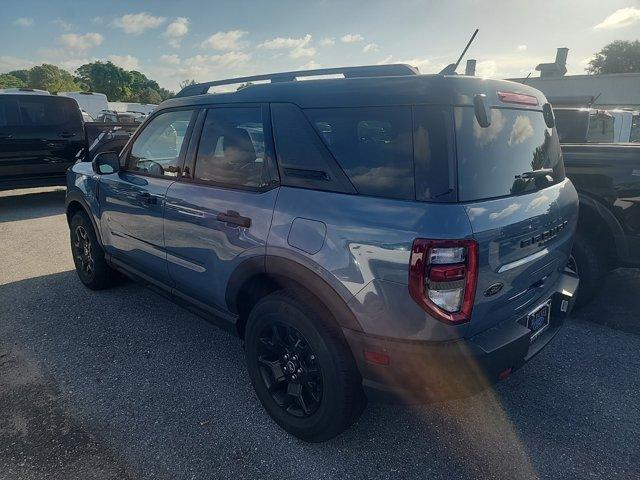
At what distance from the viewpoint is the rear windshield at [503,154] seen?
1725 millimetres

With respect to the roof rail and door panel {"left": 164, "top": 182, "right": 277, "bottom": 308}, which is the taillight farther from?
Answer: the roof rail

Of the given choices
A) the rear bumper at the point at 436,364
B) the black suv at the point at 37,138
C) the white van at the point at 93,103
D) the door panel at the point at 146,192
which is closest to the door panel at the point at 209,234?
the door panel at the point at 146,192

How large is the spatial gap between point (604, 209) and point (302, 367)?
9.43 feet

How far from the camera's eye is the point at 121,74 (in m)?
85.2

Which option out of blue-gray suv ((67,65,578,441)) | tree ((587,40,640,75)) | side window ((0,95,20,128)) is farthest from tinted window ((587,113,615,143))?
tree ((587,40,640,75))

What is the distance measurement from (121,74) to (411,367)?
9917 cm

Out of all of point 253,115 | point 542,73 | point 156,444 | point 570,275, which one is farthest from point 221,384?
point 542,73

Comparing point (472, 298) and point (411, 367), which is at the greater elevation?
point (472, 298)

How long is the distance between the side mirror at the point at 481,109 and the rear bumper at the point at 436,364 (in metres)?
0.93

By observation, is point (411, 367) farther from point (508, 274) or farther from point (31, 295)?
point (31, 295)

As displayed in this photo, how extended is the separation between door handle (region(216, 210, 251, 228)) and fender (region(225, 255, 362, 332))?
199 millimetres

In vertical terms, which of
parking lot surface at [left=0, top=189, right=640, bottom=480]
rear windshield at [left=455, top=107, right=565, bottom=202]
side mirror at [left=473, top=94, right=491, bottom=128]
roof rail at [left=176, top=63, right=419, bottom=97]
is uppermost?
roof rail at [left=176, top=63, right=419, bottom=97]

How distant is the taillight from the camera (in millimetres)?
1634

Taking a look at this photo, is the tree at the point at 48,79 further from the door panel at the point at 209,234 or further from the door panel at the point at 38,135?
the door panel at the point at 209,234
